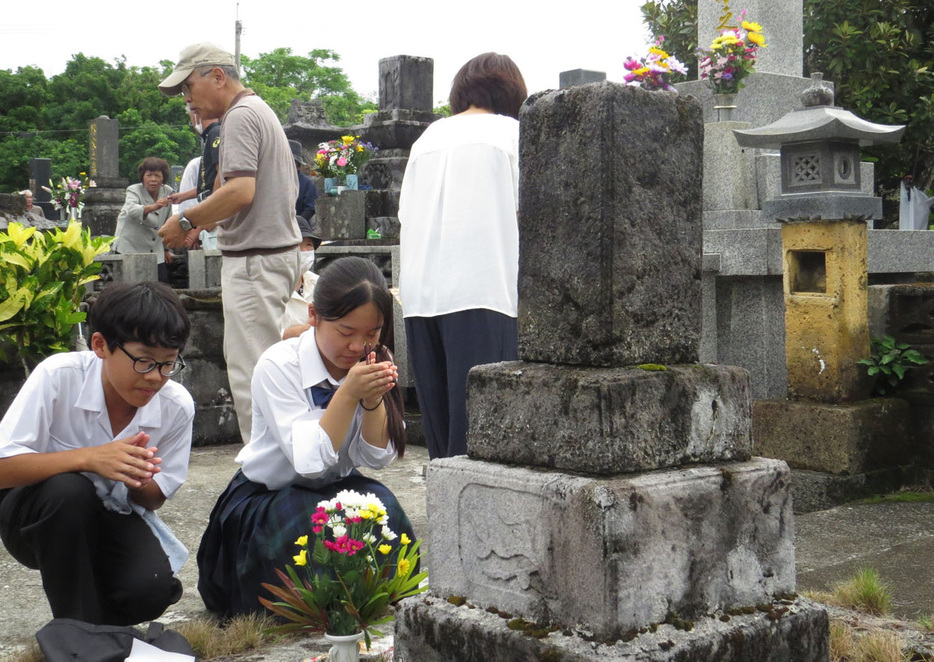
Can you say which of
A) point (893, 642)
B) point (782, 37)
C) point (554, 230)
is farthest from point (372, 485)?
point (782, 37)

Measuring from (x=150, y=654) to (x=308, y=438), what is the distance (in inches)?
29.9

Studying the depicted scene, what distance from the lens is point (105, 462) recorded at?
113 inches

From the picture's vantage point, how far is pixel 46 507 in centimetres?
290

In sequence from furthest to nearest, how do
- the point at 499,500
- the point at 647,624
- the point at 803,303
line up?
the point at 803,303 → the point at 499,500 → the point at 647,624

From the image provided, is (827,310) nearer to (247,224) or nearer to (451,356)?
(451,356)

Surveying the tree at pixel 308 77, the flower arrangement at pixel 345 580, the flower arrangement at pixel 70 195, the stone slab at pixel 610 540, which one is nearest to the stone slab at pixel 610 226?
the stone slab at pixel 610 540

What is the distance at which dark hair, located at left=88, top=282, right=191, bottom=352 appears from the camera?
2.93m

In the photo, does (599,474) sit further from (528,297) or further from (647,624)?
(528,297)

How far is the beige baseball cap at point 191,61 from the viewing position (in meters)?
4.56

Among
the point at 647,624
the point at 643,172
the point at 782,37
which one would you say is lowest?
the point at 647,624

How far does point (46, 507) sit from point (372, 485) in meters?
0.99

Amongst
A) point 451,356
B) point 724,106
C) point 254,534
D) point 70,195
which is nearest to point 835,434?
point 451,356

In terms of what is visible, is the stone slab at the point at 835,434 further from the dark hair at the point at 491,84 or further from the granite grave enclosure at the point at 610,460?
the granite grave enclosure at the point at 610,460

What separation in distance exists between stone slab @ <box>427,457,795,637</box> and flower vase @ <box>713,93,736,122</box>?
4798 millimetres
